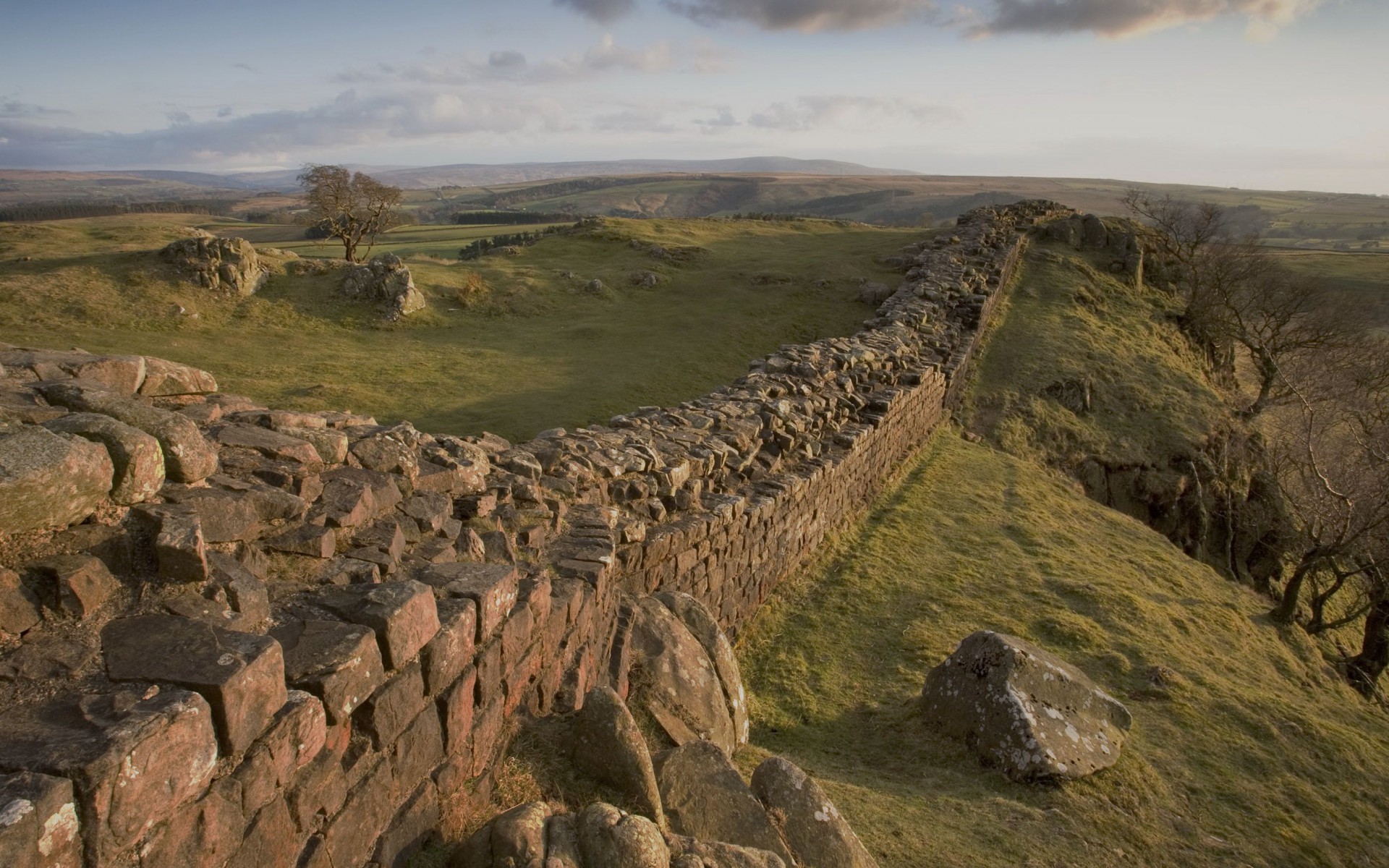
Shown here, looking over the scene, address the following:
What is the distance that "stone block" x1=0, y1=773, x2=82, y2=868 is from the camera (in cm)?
243

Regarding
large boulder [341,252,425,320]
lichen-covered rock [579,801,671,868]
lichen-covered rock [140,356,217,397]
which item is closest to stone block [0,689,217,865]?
lichen-covered rock [579,801,671,868]

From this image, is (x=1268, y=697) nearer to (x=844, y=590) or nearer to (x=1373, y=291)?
(x=844, y=590)

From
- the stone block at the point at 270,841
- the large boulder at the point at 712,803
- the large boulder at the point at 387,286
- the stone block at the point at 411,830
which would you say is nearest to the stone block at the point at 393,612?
the stone block at the point at 411,830

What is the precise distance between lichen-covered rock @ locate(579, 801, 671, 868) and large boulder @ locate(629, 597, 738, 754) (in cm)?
211

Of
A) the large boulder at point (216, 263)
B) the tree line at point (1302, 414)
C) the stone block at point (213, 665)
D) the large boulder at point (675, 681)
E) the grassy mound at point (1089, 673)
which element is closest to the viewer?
the stone block at point (213, 665)

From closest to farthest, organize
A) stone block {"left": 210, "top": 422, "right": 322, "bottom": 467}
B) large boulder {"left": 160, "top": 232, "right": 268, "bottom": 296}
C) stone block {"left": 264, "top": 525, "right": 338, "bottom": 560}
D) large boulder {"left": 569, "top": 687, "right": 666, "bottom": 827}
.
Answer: stone block {"left": 264, "top": 525, "right": 338, "bottom": 560}, large boulder {"left": 569, "top": 687, "right": 666, "bottom": 827}, stone block {"left": 210, "top": 422, "right": 322, "bottom": 467}, large boulder {"left": 160, "top": 232, "right": 268, "bottom": 296}

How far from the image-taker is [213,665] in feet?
10.9

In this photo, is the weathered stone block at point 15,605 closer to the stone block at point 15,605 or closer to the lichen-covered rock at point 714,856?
the stone block at point 15,605

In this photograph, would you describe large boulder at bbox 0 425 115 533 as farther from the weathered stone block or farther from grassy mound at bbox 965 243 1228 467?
grassy mound at bbox 965 243 1228 467

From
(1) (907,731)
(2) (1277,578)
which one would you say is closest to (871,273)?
(2) (1277,578)

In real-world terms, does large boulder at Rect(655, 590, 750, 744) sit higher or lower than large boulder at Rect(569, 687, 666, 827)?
lower

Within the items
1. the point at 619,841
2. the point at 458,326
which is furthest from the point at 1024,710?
the point at 458,326

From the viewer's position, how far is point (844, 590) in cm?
1123

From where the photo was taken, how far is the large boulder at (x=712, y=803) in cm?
495
